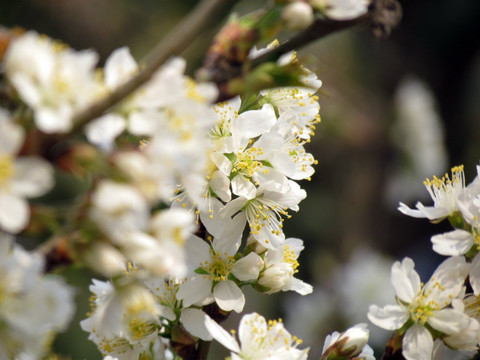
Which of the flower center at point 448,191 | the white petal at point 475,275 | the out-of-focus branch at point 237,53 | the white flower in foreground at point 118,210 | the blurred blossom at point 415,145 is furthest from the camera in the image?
the blurred blossom at point 415,145

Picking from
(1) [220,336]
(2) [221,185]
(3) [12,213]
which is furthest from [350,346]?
(3) [12,213]

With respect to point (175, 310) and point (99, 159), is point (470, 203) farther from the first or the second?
point (99, 159)

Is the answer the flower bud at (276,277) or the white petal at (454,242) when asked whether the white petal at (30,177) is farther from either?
the white petal at (454,242)

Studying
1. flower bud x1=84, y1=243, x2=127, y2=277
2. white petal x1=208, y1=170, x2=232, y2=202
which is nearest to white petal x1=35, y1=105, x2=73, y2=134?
flower bud x1=84, y1=243, x2=127, y2=277

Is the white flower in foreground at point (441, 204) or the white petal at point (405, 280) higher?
the white flower in foreground at point (441, 204)

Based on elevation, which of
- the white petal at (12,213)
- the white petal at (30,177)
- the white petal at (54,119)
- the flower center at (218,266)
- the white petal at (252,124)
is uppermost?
the white petal at (54,119)

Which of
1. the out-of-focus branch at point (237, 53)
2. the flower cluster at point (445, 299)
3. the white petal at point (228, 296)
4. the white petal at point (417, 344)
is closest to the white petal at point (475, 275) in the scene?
the flower cluster at point (445, 299)

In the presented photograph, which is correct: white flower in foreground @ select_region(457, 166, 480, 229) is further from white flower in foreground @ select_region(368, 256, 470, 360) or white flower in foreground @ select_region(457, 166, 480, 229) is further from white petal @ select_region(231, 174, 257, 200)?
white petal @ select_region(231, 174, 257, 200)

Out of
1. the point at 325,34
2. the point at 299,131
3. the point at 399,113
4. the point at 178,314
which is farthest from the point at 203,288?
the point at 399,113
